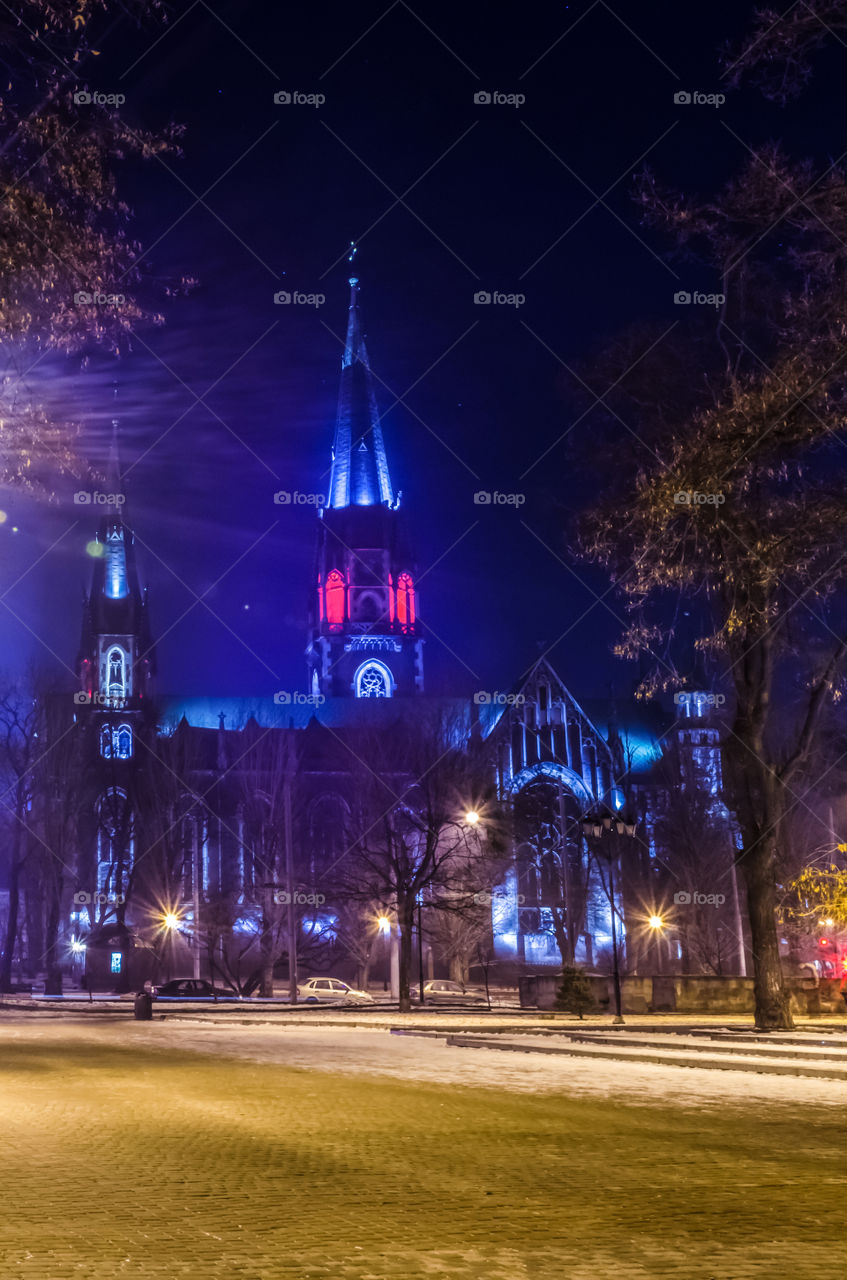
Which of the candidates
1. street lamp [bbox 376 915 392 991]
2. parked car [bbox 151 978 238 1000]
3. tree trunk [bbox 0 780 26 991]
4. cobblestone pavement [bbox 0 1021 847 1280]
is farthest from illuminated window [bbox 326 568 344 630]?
cobblestone pavement [bbox 0 1021 847 1280]

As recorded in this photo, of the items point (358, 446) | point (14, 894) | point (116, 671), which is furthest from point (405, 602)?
point (14, 894)

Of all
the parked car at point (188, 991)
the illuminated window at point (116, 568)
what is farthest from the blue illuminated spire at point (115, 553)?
the parked car at point (188, 991)

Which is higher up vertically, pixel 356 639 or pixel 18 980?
pixel 356 639

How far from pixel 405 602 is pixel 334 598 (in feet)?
21.6

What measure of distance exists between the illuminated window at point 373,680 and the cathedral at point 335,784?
0.19 m

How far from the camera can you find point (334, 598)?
115 meters

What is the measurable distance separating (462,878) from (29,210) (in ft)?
158

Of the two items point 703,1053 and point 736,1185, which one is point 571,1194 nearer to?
point 736,1185

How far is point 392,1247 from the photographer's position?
677 centimetres

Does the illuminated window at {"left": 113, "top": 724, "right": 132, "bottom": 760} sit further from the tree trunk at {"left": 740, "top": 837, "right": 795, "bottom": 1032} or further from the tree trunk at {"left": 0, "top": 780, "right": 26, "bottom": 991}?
the tree trunk at {"left": 740, "top": 837, "right": 795, "bottom": 1032}

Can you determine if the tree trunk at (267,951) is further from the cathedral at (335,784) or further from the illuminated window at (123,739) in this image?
the illuminated window at (123,739)

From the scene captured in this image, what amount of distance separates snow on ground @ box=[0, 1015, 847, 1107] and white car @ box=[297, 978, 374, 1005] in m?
22.6

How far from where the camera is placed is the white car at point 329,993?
181 feet

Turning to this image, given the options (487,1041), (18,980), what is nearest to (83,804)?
(18,980)
